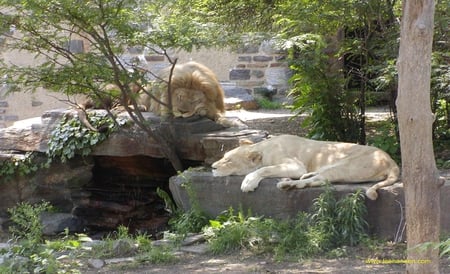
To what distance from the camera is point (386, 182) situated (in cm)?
706

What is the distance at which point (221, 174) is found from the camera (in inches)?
309

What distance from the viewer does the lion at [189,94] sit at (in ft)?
31.9

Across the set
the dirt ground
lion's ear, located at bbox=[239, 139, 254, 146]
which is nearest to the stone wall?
lion's ear, located at bbox=[239, 139, 254, 146]

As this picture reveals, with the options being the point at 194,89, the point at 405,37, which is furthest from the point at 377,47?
the point at 405,37

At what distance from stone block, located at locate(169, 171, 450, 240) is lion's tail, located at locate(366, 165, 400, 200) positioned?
2.4 inches

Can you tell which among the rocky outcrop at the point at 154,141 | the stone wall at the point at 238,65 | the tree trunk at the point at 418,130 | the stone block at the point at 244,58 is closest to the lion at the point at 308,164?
the rocky outcrop at the point at 154,141

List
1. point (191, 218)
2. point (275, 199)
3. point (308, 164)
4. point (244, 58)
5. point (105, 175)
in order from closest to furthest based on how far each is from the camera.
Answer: point (275, 199) → point (308, 164) → point (191, 218) → point (105, 175) → point (244, 58)

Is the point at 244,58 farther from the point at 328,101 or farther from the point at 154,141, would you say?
the point at 154,141

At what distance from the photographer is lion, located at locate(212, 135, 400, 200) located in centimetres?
727

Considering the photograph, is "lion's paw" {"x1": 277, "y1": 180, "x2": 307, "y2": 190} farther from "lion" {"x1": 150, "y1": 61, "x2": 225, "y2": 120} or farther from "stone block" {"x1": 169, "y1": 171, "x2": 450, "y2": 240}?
"lion" {"x1": 150, "y1": 61, "x2": 225, "y2": 120}

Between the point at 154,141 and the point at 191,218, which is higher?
the point at 154,141

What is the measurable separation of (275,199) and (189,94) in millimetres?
2817

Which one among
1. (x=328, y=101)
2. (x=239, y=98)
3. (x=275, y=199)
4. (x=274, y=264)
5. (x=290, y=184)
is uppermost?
(x=328, y=101)

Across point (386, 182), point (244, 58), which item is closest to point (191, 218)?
point (386, 182)
